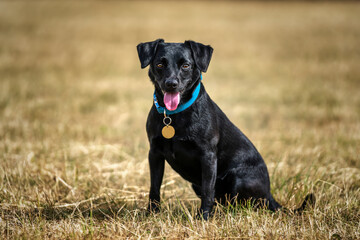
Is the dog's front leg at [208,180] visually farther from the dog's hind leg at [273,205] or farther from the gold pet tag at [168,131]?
the dog's hind leg at [273,205]

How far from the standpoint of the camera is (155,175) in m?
3.47

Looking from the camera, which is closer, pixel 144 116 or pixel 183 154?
pixel 183 154

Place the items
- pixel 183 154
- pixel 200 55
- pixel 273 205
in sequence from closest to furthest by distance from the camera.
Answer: pixel 183 154 < pixel 200 55 < pixel 273 205

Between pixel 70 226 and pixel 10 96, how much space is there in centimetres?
691

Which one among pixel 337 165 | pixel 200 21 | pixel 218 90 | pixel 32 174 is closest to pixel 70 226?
pixel 32 174

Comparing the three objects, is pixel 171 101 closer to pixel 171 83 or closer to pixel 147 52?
pixel 171 83

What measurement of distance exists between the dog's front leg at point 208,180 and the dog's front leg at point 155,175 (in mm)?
422

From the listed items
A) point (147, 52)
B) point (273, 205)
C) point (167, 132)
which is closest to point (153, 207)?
point (167, 132)

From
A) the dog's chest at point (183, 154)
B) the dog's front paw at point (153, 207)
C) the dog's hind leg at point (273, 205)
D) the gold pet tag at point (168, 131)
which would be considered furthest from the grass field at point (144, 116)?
the gold pet tag at point (168, 131)

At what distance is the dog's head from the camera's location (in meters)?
3.22

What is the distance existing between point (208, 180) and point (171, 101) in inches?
30.4

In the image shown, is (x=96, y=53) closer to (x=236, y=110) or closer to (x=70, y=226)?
(x=236, y=110)

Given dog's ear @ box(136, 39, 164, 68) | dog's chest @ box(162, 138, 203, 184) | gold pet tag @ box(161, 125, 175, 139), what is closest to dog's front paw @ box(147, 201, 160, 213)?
dog's chest @ box(162, 138, 203, 184)

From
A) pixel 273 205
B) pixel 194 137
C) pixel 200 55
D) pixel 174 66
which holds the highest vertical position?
pixel 200 55
